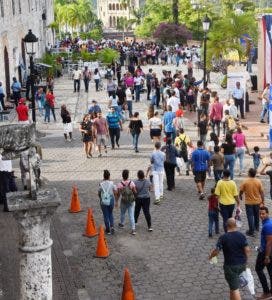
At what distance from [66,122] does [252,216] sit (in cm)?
1152

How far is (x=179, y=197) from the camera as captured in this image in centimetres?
1691

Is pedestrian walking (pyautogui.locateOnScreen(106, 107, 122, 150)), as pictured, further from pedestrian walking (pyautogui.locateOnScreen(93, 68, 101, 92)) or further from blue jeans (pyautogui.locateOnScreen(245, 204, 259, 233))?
pedestrian walking (pyautogui.locateOnScreen(93, 68, 101, 92))

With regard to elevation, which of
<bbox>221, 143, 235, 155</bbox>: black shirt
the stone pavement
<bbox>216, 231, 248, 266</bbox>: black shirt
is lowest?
the stone pavement

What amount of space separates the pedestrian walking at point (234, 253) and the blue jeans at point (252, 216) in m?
3.47

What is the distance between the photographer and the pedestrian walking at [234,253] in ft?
32.7

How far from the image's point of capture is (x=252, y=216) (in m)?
13.5

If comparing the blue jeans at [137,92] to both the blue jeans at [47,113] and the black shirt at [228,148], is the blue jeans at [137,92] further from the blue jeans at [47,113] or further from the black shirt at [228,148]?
the black shirt at [228,148]

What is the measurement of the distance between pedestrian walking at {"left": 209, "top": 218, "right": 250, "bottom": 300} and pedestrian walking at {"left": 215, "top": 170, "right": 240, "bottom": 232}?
311cm

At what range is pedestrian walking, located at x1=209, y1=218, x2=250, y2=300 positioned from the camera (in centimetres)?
996

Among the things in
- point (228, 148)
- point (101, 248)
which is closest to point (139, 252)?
point (101, 248)

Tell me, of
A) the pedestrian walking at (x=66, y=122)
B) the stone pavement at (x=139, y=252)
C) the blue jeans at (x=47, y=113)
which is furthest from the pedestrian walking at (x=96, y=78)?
the stone pavement at (x=139, y=252)

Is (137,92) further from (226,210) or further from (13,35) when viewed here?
(226,210)

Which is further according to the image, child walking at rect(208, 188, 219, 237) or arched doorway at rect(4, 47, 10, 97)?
arched doorway at rect(4, 47, 10, 97)

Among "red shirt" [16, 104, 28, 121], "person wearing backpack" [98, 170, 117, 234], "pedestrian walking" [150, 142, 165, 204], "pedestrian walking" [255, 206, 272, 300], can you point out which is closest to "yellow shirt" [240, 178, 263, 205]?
"pedestrian walking" [255, 206, 272, 300]
